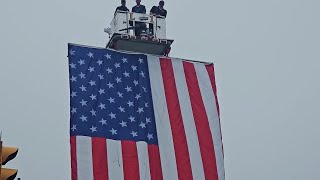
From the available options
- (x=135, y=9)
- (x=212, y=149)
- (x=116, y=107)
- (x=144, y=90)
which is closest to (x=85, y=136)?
(x=116, y=107)

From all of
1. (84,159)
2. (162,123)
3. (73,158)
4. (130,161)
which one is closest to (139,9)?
(162,123)

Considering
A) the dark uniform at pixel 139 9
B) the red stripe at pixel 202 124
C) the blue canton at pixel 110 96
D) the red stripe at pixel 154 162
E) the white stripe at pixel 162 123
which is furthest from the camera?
the dark uniform at pixel 139 9

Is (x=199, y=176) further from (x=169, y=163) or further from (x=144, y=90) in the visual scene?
(x=144, y=90)

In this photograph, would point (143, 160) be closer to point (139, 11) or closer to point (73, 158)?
point (73, 158)

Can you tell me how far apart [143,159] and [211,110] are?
383 cm

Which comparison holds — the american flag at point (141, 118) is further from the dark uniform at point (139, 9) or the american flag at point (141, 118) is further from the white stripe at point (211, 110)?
the dark uniform at point (139, 9)

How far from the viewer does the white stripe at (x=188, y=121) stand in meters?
21.1

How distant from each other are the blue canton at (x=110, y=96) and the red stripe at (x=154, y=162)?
306mm

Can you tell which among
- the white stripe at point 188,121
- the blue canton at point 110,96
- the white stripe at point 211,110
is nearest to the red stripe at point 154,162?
the blue canton at point 110,96

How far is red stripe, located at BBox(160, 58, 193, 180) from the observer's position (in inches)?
822

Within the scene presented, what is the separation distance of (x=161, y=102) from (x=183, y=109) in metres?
0.89

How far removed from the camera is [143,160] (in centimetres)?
2030

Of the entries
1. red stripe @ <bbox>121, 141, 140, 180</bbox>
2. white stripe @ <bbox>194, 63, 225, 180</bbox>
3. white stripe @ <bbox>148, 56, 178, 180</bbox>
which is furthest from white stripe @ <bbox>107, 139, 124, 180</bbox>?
white stripe @ <bbox>194, 63, 225, 180</bbox>

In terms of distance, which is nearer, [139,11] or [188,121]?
[188,121]
